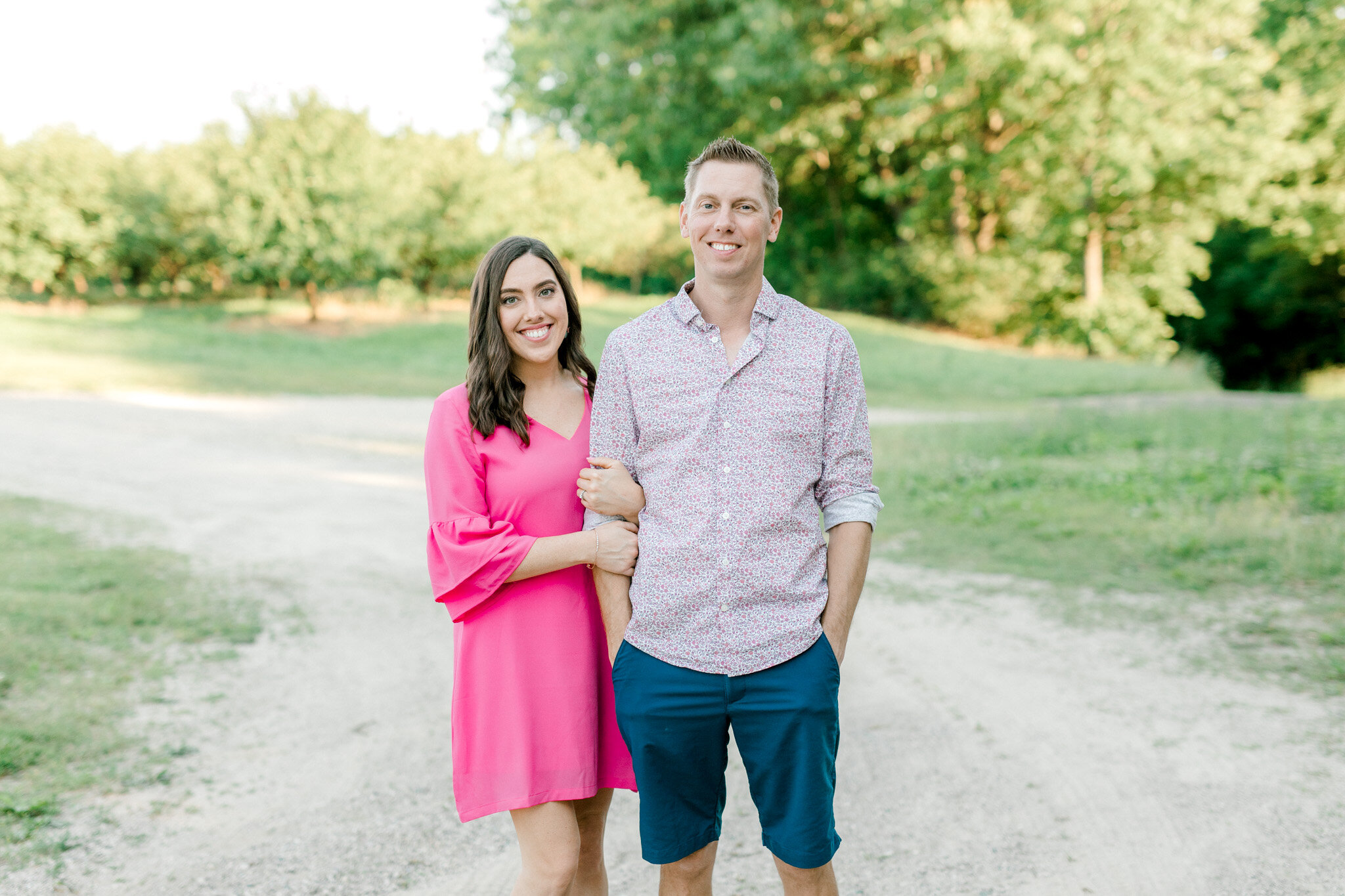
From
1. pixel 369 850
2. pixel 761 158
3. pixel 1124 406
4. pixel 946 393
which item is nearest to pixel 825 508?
pixel 761 158

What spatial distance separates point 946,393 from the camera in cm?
2192

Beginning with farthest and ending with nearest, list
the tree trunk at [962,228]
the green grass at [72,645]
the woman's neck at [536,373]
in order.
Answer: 1. the tree trunk at [962,228]
2. the green grass at [72,645]
3. the woman's neck at [536,373]

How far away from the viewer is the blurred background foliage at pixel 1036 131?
2416 cm

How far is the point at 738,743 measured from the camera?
2.29m

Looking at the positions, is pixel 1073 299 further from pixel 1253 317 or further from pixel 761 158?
pixel 761 158

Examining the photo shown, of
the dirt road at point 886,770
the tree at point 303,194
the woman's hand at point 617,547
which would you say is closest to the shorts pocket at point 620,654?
the woman's hand at point 617,547

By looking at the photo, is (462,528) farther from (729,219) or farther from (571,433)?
(729,219)

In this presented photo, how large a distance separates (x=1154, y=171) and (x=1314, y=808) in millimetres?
26365

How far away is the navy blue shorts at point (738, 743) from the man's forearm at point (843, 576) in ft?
0.20

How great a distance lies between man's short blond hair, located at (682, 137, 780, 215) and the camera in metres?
2.39

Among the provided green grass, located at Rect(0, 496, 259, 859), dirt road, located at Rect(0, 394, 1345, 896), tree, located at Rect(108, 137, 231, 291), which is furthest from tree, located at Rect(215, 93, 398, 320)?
dirt road, located at Rect(0, 394, 1345, 896)

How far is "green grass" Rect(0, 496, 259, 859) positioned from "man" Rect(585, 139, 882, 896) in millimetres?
2651

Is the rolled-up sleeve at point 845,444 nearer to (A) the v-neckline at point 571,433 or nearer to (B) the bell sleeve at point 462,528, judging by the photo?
(A) the v-neckline at point 571,433

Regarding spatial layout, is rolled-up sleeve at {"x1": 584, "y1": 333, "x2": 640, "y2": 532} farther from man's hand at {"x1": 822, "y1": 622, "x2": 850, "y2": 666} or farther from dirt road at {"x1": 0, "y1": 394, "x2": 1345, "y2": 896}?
dirt road at {"x1": 0, "y1": 394, "x2": 1345, "y2": 896}
